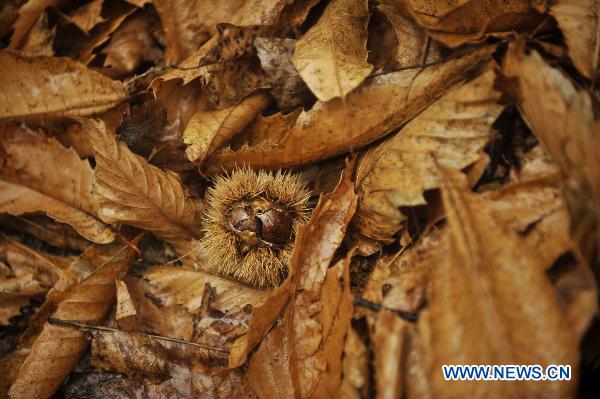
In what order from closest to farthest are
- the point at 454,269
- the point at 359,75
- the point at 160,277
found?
the point at 454,269, the point at 359,75, the point at 160,277

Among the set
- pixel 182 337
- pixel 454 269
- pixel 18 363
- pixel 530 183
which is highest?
pixel 530 183

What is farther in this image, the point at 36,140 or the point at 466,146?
the point at 36,140

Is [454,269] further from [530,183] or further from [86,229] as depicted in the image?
[86,229]

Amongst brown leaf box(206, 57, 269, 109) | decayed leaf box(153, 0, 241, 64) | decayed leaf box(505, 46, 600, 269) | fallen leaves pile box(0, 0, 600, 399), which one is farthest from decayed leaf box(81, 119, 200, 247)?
decayed leaf box(505, 46, 600, 269)

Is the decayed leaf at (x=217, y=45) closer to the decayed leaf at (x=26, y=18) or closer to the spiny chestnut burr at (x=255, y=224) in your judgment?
the spiny chestnut burr at (x=255, y=224)

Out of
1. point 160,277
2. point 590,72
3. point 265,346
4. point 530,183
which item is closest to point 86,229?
point 160,277

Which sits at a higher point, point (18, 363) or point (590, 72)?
point (590, 72)
